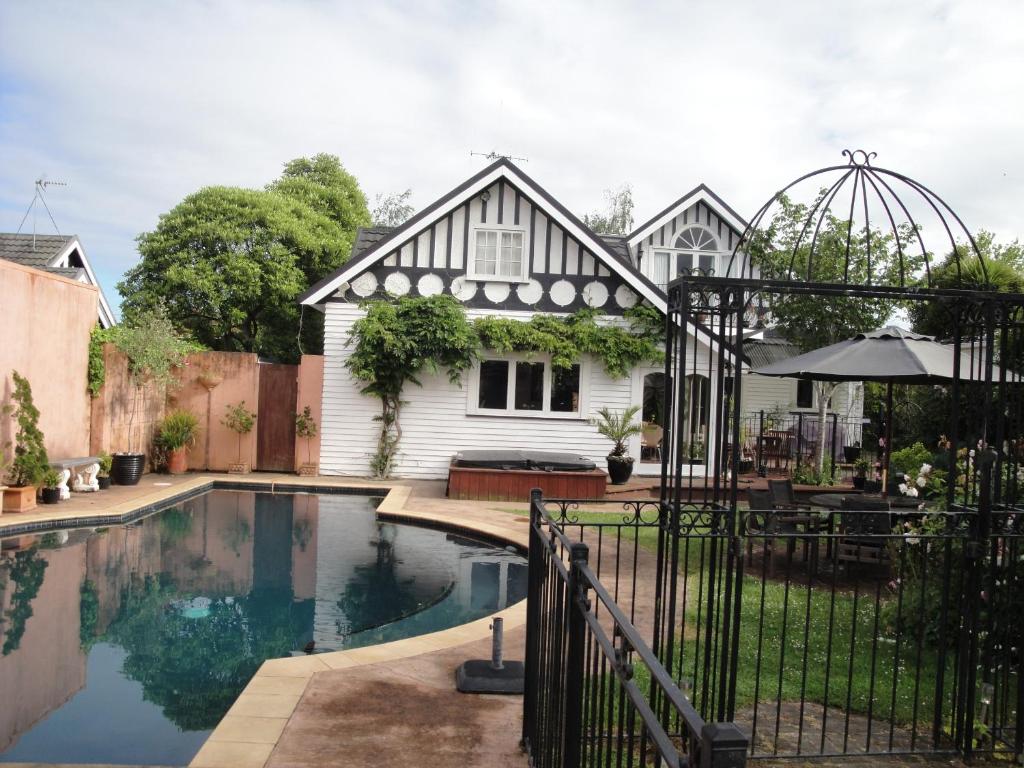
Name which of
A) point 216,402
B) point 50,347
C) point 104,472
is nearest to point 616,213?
point 216,402

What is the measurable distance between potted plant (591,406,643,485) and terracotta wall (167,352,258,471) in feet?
22.7

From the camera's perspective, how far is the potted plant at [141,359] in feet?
45.0

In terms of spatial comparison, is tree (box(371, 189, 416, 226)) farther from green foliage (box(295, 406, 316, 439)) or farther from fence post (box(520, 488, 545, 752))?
fence post (box(520, 488, 545, 752))

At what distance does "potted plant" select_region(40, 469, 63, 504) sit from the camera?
11383 millimetres

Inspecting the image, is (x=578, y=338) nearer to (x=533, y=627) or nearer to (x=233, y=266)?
(x=533, y=627)

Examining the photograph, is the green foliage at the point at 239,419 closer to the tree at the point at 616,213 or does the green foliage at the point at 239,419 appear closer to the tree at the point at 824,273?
the tree at the point at 824,273

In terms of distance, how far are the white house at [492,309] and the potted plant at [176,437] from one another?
2.53 m

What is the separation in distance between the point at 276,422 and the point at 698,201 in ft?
40.3

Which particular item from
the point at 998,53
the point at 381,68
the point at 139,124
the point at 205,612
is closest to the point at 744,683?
Answer: the point at 205,612

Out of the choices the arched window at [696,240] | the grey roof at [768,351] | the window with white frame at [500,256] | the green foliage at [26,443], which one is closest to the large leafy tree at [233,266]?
the window with white frame at [500,256]

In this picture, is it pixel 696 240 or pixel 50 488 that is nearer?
pixel 50 488

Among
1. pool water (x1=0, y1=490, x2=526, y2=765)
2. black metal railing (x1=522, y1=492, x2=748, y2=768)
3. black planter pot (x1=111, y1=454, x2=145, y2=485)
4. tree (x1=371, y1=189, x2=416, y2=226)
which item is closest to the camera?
black metal railing (x1=522, y1=492, x2=748, y2=768)

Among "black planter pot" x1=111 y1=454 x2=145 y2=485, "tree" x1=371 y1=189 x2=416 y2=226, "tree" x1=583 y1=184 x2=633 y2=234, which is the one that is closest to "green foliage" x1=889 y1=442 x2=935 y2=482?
"black planter pot" x1=111 y1=454 x2=145 y2=485

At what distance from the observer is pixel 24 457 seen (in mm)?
10891
